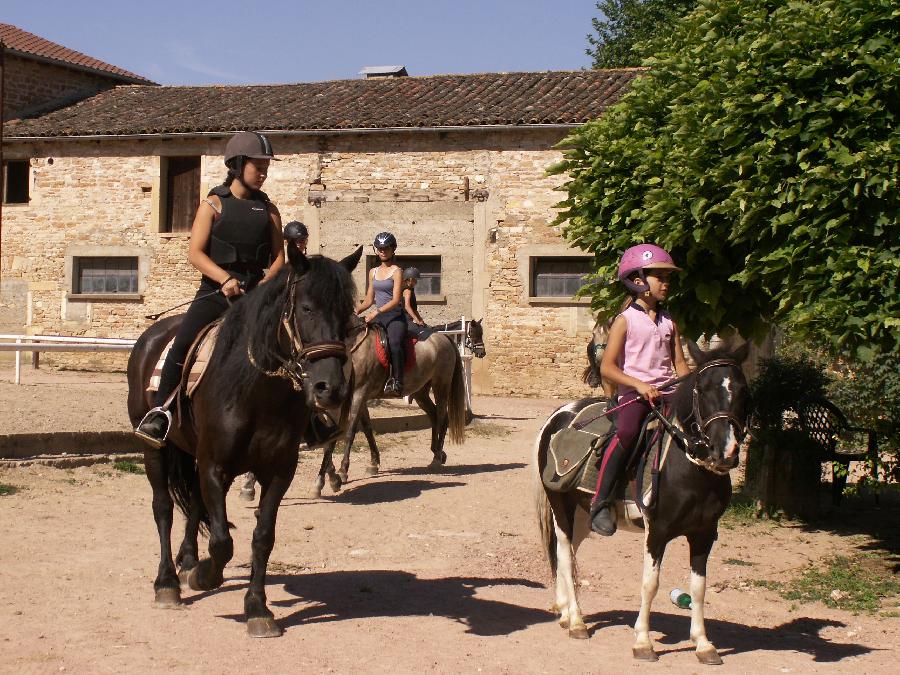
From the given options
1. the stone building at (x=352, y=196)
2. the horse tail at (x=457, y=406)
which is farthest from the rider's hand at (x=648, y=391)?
the stone building at (x=352, y=196)

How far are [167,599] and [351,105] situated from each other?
20.9 m

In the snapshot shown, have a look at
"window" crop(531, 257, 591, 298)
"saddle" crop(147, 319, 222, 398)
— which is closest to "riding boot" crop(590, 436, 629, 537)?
"saddle" crop(147, 319, 222, 398)

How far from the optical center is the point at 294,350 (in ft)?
18.1

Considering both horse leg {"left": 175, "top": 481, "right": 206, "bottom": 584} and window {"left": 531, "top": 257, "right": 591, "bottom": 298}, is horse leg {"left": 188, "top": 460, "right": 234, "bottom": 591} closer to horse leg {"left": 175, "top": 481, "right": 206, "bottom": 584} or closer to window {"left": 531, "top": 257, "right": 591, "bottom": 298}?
horse leg {"left": 175, "top": 481, "right": 206, "bottom": 584}

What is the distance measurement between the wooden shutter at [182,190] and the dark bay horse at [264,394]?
20304 mm

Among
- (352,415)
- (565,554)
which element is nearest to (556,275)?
(352,415)

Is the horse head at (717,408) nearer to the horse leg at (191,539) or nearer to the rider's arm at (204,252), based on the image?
the rider's arm at (204,252)

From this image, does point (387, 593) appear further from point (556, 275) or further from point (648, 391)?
point (556, 275)

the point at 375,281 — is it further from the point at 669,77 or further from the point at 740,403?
the point at 740,403

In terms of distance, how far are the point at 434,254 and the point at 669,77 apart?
15069 mm

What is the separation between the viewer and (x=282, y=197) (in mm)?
25203

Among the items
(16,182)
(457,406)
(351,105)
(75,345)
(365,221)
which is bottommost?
(457,406)

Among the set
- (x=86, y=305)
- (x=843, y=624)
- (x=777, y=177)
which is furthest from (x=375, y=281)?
(x=86, y=305)

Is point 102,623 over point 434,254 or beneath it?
beneath
